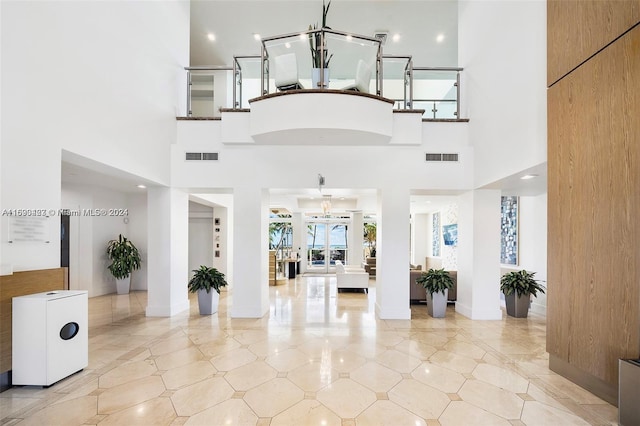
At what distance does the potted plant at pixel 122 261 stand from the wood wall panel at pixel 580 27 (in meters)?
9.04

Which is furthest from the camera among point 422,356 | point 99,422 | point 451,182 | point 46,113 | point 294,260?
point 294,260

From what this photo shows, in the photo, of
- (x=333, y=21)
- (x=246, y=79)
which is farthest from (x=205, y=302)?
(x=333, y=21)

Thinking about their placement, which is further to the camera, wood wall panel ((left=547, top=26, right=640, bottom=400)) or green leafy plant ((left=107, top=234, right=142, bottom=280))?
green leafy plant ((left=107, top=234, right=142, bottom=280))

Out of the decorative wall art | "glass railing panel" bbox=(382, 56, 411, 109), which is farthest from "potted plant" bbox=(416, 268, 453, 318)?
"glass railing panel" bbox=(382, 56, 411, 109)

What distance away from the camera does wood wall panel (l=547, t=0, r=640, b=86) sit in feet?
8.88

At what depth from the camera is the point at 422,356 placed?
4.03 m

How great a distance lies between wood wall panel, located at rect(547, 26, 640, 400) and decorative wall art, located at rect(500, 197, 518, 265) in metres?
4.68

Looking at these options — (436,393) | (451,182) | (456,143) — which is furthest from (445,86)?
(436,393)

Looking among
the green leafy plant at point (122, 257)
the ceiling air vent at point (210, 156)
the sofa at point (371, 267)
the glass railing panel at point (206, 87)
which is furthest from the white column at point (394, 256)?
the green leafy plant at point (122, 257)

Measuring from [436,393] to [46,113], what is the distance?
4.85 metres

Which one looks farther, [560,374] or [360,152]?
[360,152]

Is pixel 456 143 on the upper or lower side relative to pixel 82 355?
upper

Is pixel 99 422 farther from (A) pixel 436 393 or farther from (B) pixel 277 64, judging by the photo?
(B) pixel 277 64

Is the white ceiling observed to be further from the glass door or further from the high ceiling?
the glass door
